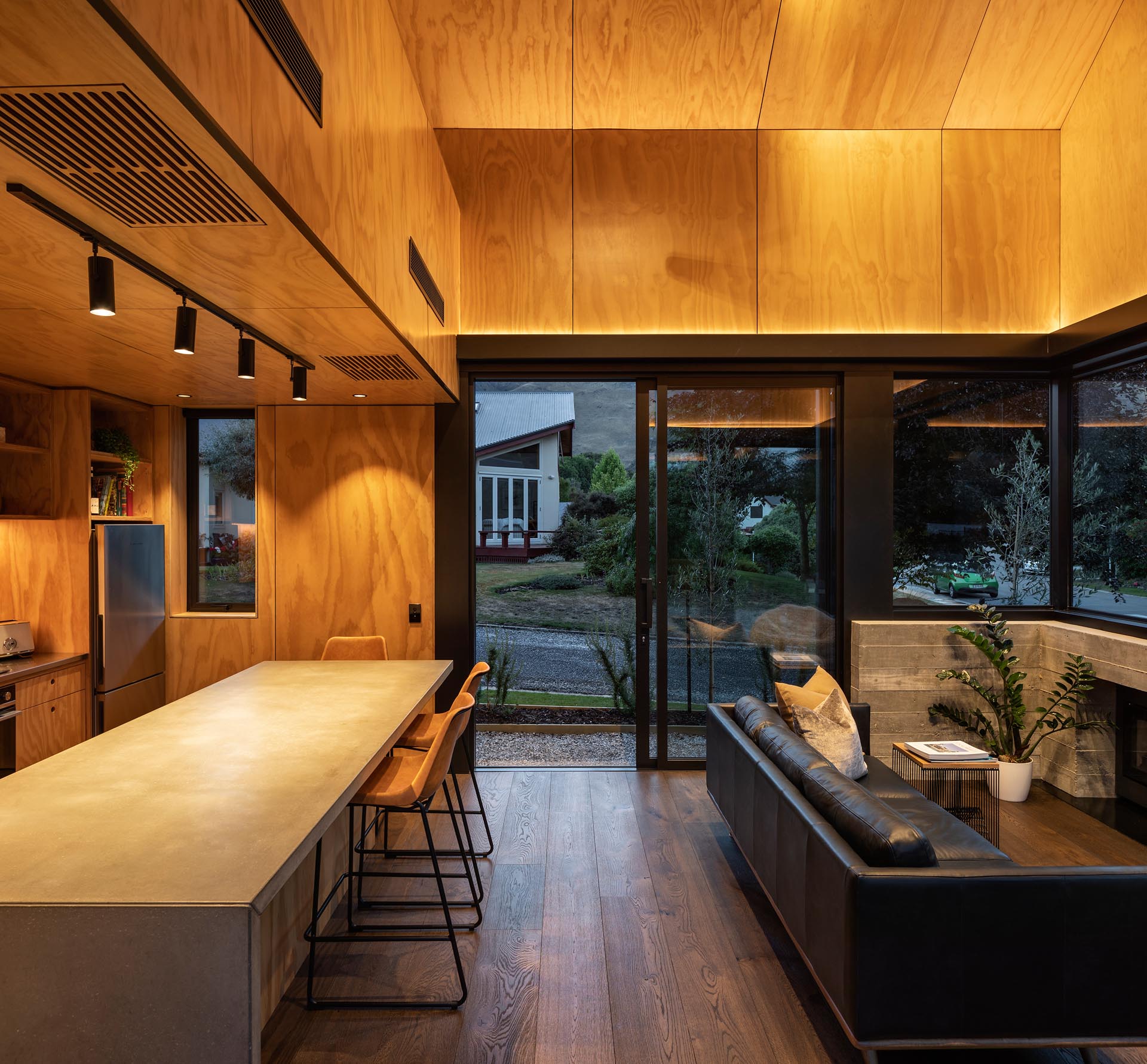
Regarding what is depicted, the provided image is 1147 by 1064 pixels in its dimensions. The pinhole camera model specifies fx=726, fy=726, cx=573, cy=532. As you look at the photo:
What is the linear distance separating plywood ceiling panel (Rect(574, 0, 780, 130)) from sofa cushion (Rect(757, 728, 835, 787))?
11.6 ft

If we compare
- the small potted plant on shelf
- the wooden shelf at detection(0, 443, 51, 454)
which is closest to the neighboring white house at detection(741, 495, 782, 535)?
the small potted plant on shelf

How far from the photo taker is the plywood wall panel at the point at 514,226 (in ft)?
14.5

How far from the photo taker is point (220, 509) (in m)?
4.84

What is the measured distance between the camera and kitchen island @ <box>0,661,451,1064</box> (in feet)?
4.67

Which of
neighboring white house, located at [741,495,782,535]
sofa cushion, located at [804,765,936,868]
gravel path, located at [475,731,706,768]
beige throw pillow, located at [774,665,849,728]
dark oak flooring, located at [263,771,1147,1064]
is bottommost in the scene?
dark oak flooring, located at [263,771,1147,1064]

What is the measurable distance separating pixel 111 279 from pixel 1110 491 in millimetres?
4818

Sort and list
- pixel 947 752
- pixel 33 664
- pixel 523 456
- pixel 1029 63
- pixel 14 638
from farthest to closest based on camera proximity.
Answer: pixel 523 456, pixel 1029 63, pixel 14 638, pixel 33 664, pixel 947 752

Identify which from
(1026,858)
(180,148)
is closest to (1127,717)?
(1026,858)

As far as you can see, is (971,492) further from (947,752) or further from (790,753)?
(790,753)

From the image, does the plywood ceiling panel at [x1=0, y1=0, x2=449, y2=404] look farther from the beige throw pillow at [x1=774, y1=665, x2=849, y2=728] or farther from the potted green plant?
the potted green plant

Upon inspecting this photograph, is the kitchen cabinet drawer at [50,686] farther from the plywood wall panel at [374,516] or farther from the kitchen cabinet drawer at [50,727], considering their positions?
the plywood wall panel at [374,516]

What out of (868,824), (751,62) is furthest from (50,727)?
(751,62)

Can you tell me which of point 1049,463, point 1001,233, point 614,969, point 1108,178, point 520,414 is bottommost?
point 614,969

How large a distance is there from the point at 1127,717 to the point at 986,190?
3.19 meters
